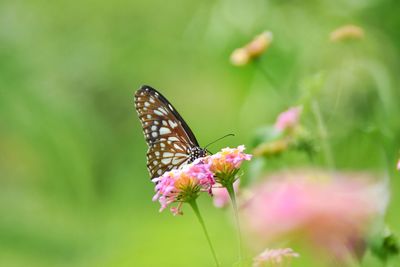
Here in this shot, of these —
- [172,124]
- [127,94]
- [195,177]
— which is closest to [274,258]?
[195,177]

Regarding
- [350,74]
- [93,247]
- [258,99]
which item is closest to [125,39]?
[93,247]

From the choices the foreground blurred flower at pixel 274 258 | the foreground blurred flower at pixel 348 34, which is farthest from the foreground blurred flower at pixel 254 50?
the foreground blurred flower at pixel 274 258

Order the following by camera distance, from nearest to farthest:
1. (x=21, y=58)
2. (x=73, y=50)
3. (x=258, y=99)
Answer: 1. (x=258, y=99)
2. (x=21, y=58)
3. (x=73, y=50)

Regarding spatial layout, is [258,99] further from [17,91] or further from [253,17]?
[17,91]

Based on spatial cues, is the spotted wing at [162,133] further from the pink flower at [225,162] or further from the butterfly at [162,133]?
the pink flower at [225,162]

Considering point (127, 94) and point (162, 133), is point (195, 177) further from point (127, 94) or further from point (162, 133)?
point (127, 94)

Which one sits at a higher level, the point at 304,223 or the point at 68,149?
the point at 68,149

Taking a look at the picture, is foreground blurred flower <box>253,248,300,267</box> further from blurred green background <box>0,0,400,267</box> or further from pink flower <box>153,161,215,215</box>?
blurred green background <box>0,0,400,267</box>
